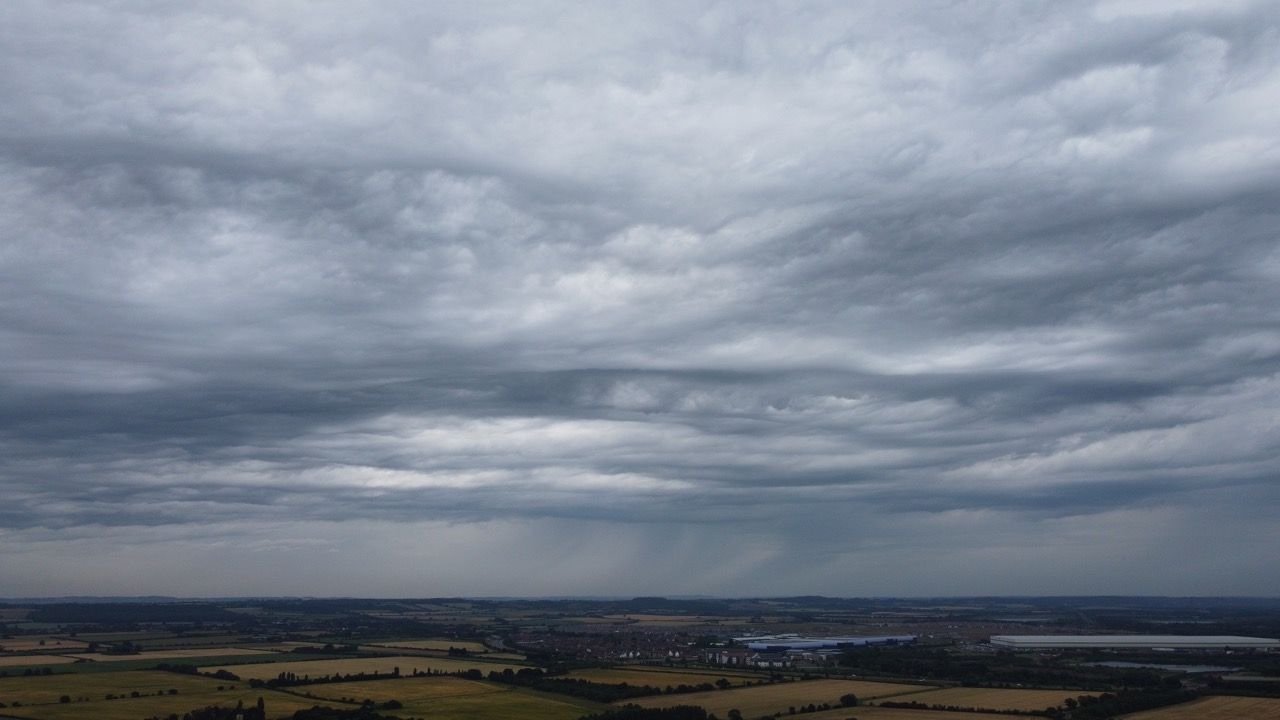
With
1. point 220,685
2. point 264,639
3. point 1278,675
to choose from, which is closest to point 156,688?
point 220,685

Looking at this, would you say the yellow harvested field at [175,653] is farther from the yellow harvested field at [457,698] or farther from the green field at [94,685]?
the yellow harvested field at [457,698]

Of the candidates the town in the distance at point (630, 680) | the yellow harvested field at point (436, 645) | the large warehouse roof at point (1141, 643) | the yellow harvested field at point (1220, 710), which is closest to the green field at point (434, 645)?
the yellow harvested field at point (436, 645)

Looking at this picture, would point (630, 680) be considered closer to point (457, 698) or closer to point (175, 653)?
point (457, 698)

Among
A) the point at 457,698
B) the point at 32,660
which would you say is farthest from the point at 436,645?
the point at 457,698

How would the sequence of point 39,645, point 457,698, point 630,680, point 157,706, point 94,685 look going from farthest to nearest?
point 39,645, point 630,680, point 94,685, point 457,698, point 157,706

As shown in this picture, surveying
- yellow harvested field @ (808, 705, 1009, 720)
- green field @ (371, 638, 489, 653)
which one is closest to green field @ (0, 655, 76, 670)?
green field @ (371, 638, 489, 653)

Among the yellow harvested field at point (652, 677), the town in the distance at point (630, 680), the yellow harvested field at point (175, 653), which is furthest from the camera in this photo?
the yellow harvested field at point (175, 653)

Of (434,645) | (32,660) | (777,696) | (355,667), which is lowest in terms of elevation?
(434,645)
